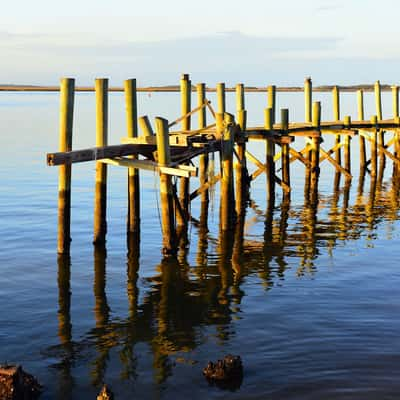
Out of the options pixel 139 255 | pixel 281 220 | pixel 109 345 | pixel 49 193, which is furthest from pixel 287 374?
pixel 49 193

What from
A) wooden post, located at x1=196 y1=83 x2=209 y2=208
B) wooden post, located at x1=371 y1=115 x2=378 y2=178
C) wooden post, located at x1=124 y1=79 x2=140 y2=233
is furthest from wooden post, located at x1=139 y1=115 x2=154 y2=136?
wooden post, located at x1=371 y1=115 x2=378 y2=178

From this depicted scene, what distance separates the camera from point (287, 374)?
32.2 ft

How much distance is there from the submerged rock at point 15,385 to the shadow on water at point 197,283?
496 millimetres

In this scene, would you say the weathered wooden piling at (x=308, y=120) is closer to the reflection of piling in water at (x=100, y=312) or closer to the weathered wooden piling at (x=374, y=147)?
the weathered wooden piling at (x=374, y=147)

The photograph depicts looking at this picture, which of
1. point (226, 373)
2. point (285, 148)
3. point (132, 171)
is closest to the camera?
point (226, 373)

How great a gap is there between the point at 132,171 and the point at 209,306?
519cm

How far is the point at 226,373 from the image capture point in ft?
31.2

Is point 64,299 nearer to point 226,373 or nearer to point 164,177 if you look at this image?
point 164,177

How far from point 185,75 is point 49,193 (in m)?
8.20

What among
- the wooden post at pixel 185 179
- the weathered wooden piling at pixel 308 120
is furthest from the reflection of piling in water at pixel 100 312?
the weathered wooden piling at pixel 308 120

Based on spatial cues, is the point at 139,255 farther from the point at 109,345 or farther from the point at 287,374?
the point at 287,374

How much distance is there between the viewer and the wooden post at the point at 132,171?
17.1 m

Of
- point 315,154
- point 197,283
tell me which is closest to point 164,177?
point 197,283

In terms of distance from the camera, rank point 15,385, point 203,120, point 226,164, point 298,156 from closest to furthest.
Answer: point 15,385
point 226,164
point 203,120
point 298,156
